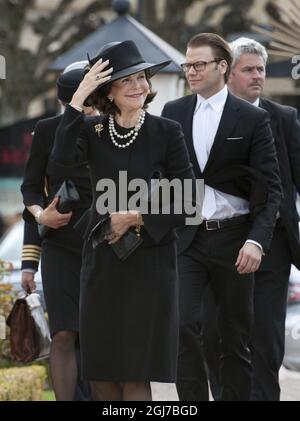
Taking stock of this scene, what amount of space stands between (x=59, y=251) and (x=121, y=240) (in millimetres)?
1219

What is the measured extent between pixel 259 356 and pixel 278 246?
0.61 metres

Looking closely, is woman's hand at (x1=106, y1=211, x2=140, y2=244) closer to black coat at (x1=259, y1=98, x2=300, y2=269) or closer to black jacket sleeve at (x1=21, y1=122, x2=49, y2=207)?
black jacket sleeve at (x1=21, y1=122, x2=49, y2=207)

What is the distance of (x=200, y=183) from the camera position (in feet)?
21.9

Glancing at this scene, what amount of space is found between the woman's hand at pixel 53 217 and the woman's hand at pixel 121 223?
948 millimetres

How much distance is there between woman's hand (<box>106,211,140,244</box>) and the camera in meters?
5.67

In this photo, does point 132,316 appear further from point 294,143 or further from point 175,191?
point 294,143

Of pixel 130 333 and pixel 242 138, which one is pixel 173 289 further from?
pixel 242 138

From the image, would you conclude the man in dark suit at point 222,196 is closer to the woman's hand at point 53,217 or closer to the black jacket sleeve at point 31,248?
the woman's hand at point 53,217

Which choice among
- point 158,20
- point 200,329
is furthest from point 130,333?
point 158,20

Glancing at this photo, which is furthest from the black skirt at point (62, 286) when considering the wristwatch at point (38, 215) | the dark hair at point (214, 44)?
the dark hair at point (214, 44)

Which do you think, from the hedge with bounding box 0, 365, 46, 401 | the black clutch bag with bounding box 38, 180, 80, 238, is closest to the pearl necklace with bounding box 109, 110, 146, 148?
the black clutch bag with bounding box 38, 180, 80, 238

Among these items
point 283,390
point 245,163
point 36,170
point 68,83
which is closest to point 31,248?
point 36,170

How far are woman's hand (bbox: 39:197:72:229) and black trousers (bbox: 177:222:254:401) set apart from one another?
0.63 meters
